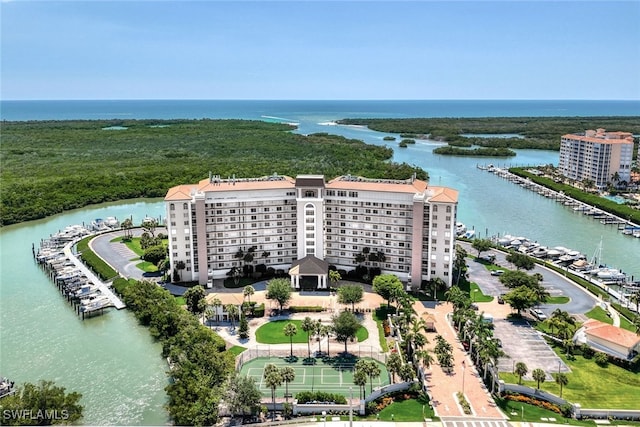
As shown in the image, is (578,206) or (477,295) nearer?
(477,295)

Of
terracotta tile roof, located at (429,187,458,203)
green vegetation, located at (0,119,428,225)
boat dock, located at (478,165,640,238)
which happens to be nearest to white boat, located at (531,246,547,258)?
boat dock, located at (478,165,640,238)

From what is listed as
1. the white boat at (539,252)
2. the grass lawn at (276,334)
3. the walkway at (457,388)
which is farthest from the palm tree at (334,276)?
the white boat at (539,252)

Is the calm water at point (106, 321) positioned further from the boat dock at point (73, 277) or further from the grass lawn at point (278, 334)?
the grass lawn at point (278, 334)

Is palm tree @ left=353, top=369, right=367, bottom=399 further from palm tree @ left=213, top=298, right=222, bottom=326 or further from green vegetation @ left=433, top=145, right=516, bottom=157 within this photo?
green vegetation @ left=433, top=145, right=516, bottom=157

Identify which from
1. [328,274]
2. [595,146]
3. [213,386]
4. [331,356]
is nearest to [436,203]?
[328,274]

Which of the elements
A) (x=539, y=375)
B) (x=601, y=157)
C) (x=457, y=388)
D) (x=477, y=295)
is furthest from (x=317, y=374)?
(x=601, y=157)

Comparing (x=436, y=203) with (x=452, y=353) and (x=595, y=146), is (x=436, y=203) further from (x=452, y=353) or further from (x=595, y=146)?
(x=595, y=146)

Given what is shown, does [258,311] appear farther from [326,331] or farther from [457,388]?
[457,388]
